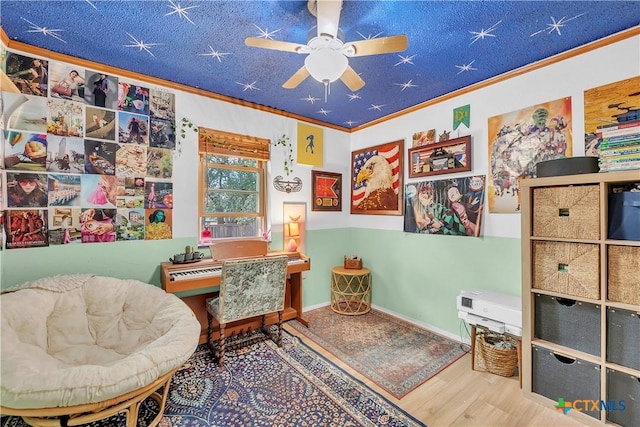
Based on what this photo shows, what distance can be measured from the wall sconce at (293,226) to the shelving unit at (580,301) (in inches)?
86.3

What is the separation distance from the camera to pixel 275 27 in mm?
1743

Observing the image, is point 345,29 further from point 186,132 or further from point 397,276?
point 397,276

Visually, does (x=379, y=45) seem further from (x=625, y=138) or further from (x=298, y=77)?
(x=625, y=138)

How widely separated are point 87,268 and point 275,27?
2.33 meters

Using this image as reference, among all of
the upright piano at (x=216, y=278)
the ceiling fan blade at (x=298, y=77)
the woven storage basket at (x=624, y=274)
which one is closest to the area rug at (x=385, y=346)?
the upright piano at (x=216, y=278)

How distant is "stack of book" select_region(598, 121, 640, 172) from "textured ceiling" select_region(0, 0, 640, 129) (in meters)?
0.69

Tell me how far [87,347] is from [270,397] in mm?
1292

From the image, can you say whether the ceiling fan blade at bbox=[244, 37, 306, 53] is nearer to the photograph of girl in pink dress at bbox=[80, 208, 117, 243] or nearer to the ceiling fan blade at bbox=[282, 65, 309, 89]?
the ceiling fan blade at bbox=[282, 65, 309, 89]

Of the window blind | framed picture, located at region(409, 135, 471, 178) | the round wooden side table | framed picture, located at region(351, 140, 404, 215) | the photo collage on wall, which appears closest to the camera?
the photo collage on wall

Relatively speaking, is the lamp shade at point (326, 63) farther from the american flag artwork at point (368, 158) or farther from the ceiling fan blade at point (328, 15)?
the american flag artwork at point (368, 158)

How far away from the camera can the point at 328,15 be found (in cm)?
141

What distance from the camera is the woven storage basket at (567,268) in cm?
159

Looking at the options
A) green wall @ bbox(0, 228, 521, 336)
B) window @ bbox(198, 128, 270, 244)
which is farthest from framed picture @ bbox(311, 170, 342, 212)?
window @ bbox(198, 128, 270, 244)

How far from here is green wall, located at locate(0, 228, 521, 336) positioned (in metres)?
2.08
